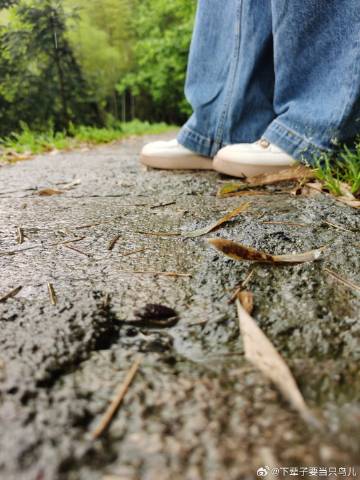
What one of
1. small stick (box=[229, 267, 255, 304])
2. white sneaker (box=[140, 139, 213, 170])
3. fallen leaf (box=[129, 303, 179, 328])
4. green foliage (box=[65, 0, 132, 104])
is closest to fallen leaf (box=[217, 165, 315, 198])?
white sneaker (box=[140, 139, 213, 170])

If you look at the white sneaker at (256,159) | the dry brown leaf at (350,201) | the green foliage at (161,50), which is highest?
the green foliage at (161,50)

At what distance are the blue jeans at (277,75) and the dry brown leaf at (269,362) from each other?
1230 mm

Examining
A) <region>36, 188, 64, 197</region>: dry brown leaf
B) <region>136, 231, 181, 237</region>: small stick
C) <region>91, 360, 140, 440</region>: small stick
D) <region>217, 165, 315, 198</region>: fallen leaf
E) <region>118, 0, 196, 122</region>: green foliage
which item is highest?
<region>118, 0, 196, 122</region>: green foliage

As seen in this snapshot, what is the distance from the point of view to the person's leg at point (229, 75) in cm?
183

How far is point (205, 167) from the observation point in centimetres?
220

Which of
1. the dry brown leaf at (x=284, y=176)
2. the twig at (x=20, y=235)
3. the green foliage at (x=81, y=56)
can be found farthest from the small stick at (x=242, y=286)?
the green foliage at (x=81, y=56)

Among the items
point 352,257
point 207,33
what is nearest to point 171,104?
point 207,33

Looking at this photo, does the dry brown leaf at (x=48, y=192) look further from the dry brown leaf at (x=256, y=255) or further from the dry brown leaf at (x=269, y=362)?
the dry brown leaf at (x=269, y=362)

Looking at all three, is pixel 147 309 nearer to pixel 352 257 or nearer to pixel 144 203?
pixel 352 257

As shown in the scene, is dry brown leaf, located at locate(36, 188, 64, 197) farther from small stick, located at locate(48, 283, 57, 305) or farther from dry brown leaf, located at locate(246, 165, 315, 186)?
small stick, located at locate(48, 283, 57, 305)

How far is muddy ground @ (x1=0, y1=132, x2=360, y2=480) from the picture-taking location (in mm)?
425

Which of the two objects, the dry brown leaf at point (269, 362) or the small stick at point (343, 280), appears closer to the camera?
the dry brown leaf at point (269, 362)

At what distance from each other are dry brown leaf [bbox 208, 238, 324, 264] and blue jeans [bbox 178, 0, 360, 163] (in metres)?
0.90

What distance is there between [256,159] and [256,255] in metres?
0.94
